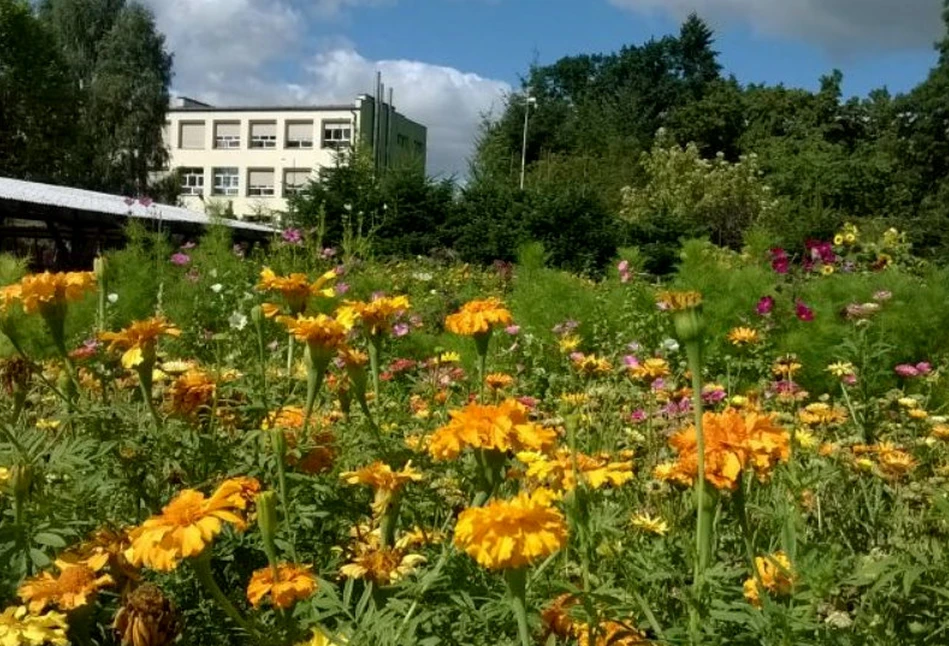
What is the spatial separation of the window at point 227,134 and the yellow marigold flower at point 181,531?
5069 centimetres

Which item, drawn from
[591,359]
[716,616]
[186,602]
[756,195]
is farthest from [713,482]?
[756,195]

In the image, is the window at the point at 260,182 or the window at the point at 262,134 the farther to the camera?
the window at the point at 262,134

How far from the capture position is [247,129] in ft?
162

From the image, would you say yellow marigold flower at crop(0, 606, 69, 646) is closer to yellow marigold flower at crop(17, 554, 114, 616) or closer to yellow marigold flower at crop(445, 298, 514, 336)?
yellow marigold flower at crop(17, 554, 114, 616)

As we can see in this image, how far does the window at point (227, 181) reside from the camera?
49219mm

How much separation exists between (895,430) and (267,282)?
1880 mm

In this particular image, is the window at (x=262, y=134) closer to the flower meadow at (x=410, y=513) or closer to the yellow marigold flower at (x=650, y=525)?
the flower meadow at (x=410, y=513)

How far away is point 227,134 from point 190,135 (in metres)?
2.13

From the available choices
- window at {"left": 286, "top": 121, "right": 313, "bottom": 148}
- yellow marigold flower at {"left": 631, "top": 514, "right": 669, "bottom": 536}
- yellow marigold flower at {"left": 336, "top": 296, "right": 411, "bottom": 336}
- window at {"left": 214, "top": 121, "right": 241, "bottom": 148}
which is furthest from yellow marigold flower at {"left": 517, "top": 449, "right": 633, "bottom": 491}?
window at {"left": 214, "top": 121, "right": 241, "bottom": 148}

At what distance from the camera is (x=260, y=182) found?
4950 centimetres

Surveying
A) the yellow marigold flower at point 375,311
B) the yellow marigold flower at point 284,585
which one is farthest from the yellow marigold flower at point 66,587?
the yellow marigold flower at point 375,311

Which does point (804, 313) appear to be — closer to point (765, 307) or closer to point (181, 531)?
point (765, 307)

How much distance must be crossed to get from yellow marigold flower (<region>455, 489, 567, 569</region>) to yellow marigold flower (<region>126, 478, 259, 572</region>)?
0.24m

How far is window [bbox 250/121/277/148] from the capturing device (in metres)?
49.6
